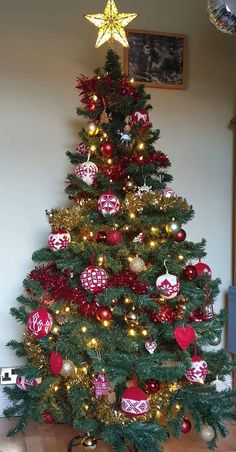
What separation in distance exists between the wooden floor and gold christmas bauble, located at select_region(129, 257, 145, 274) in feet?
2.79

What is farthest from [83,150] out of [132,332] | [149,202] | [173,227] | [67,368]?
[67,368]

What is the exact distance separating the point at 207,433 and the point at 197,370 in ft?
0.98

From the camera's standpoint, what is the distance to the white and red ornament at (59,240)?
7.08ft

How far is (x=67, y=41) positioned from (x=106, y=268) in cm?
133

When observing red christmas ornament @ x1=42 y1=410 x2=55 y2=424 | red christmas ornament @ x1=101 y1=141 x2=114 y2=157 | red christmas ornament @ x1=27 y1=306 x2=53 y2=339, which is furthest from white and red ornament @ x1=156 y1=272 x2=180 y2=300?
red christmas ornament @ x1=42 y1=410 x2=55 y2=424

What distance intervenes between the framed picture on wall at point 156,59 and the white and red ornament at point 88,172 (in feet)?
2.59

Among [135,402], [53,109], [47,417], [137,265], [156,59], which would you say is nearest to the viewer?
[135,402]

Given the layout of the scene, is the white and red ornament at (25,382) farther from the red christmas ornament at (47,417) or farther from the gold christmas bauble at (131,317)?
the gold christmas bauble at (131,317)

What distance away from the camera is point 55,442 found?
237 centimetres

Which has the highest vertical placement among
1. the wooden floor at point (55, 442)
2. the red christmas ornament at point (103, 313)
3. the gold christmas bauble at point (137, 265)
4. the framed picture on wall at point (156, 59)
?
the framed picture on wall at point (156, 59)

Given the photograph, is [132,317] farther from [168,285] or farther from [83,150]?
[83,150]

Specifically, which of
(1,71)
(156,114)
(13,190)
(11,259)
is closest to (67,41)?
(1,71)

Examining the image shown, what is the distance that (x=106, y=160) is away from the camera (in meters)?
2.30

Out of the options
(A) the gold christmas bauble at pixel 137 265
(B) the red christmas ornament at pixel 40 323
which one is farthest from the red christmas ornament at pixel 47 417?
(A) the gold christmas bauble at pixel 137 265
